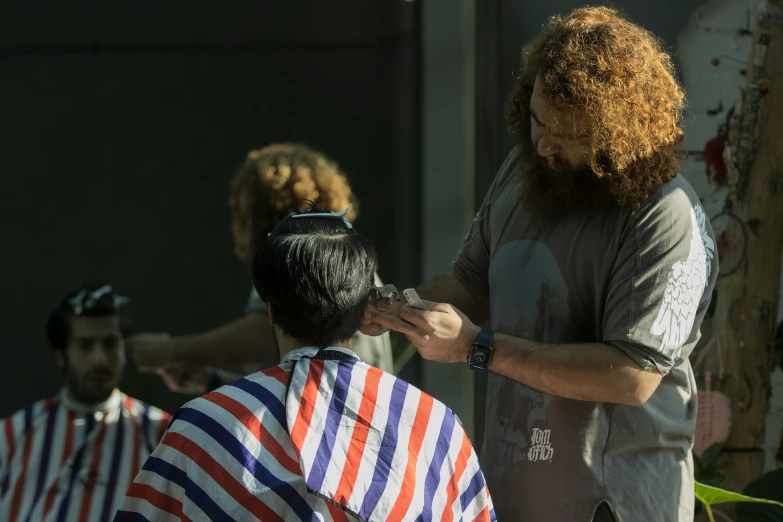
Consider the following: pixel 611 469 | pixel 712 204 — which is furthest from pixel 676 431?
pixel 712 204

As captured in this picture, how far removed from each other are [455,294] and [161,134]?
299 cm

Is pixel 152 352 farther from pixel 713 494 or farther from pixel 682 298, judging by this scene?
pixel 682 298

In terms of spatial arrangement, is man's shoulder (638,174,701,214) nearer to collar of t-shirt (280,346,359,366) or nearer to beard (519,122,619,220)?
beard (519,122,619,220)

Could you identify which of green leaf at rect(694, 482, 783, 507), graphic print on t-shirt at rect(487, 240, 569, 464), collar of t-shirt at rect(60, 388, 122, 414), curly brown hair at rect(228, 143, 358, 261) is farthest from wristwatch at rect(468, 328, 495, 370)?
collar of t-shirt at rect(60, 388, 122, 414)

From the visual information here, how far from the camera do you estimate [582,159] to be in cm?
200

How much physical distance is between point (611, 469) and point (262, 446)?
68cm

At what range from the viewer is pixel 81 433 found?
309 centimetres

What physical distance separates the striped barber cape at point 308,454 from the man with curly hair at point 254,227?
3.47 feet

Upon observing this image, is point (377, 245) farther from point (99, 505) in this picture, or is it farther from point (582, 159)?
point (582, 159)

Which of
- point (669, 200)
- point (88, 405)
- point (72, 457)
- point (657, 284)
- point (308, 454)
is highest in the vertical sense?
point (669, 200)

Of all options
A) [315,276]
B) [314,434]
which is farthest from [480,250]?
[314,434]

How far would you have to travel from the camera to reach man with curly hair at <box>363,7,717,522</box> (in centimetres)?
193

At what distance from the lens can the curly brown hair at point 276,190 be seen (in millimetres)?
3047

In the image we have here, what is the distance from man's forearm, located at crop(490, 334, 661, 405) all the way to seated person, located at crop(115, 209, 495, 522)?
0.18 meters
